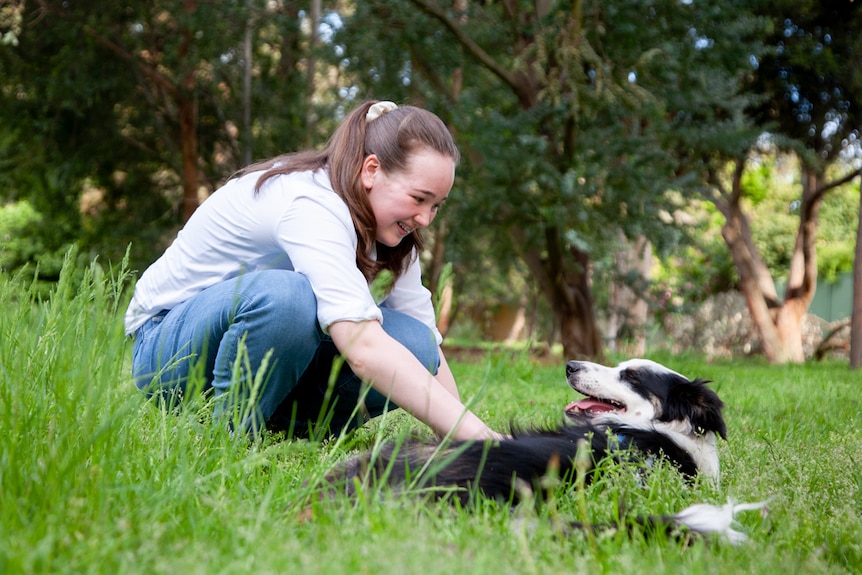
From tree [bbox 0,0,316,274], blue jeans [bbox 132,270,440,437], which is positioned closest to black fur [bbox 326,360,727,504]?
blue jeans [bbox 132,270,440,437]

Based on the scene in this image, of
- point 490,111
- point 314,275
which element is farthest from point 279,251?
point 490,111

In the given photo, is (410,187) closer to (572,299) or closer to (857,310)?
(572,299)

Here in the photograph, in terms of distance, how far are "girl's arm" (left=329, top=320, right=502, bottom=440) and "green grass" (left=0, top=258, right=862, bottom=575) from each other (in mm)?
190

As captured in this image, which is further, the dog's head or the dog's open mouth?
the dog's open mouth

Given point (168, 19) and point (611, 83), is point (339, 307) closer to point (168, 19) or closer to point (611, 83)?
point (611, 83)

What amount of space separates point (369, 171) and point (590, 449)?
3.42ft

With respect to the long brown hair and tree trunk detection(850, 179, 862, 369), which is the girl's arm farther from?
tree trunk detection(850, 179, 862, 369)

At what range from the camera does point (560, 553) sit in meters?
1.51

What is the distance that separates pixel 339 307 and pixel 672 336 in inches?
449

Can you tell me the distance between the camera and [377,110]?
2547 mm

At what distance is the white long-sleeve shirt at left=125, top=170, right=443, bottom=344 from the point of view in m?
2.11

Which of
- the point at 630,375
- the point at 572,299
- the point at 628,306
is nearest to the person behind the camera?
the point at 630,375

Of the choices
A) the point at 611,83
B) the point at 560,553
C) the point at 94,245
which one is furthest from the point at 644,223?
the point at 94,245

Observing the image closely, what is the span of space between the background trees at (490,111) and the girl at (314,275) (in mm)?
3882
